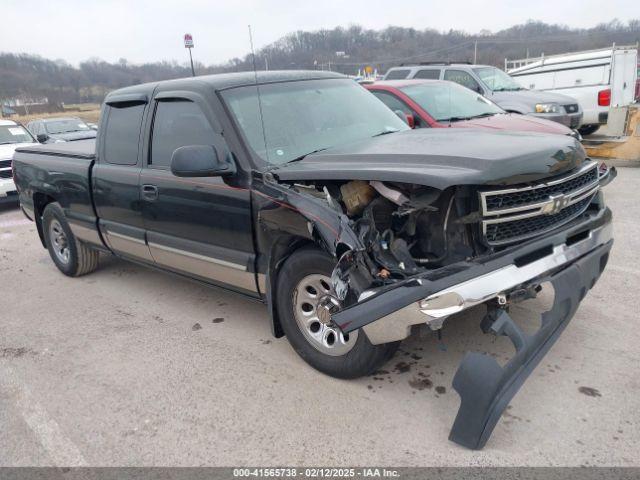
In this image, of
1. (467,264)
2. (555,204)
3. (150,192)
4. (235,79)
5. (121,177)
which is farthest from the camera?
(121,177)

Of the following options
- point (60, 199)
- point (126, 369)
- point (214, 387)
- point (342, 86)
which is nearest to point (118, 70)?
point (60, 199)

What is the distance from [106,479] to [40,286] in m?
3.66

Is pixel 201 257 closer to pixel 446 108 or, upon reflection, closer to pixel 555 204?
pixel 555 204

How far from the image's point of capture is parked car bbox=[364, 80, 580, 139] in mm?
6910

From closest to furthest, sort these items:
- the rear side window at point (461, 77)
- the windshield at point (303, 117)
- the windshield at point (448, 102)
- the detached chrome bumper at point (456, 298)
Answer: the detached chrome bumper at point (456, 298) < the windshield at point (303, 117) < the windshield at point (448, 102) < the rear side window at point (461, 77)

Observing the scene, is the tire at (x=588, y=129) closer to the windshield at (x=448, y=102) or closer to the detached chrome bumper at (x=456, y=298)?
the windshield at (x=448, y=102)

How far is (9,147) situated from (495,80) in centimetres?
987

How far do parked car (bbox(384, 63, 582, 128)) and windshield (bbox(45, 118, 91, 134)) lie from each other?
893 centimetres

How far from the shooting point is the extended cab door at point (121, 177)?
439 centimetres

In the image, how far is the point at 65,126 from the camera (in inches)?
568

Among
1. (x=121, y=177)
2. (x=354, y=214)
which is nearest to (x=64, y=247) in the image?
(x=121, y=177)

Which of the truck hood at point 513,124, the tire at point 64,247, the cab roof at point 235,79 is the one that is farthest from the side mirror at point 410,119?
the tire at point 64,247

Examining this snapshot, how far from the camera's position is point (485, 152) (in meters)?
2.79

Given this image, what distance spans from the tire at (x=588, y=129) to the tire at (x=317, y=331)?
1165cm
